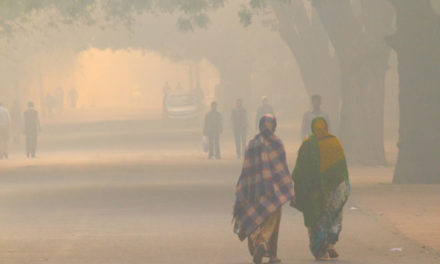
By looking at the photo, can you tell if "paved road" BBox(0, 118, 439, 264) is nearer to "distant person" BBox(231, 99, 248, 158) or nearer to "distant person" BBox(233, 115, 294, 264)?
"distant person" BBox(233, 115, 294, 264)

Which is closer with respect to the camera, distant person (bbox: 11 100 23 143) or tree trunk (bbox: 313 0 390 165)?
tree trunk (bbox: 313 0 390 165)

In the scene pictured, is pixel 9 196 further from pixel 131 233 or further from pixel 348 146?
pixel 348 146

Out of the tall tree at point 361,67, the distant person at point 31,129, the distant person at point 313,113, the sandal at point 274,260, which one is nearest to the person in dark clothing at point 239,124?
the tall tree at point 361,67

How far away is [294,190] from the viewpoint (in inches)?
436

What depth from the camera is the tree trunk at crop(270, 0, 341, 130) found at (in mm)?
29984

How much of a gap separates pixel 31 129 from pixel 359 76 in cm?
1156

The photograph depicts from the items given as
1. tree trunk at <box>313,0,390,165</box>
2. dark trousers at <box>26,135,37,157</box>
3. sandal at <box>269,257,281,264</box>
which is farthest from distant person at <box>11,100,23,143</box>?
sandal at <box>269,257,281,264</box>

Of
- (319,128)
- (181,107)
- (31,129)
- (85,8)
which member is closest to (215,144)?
(31,129)

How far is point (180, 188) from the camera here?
2005 centimetres

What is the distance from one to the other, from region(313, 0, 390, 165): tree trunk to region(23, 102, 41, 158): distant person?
10.8 metres

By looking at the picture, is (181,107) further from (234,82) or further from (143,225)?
(143,225)

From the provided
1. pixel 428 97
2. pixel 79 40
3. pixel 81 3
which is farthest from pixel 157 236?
pixel 79 40

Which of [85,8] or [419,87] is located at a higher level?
[85,8]

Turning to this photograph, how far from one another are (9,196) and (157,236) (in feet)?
22.3
